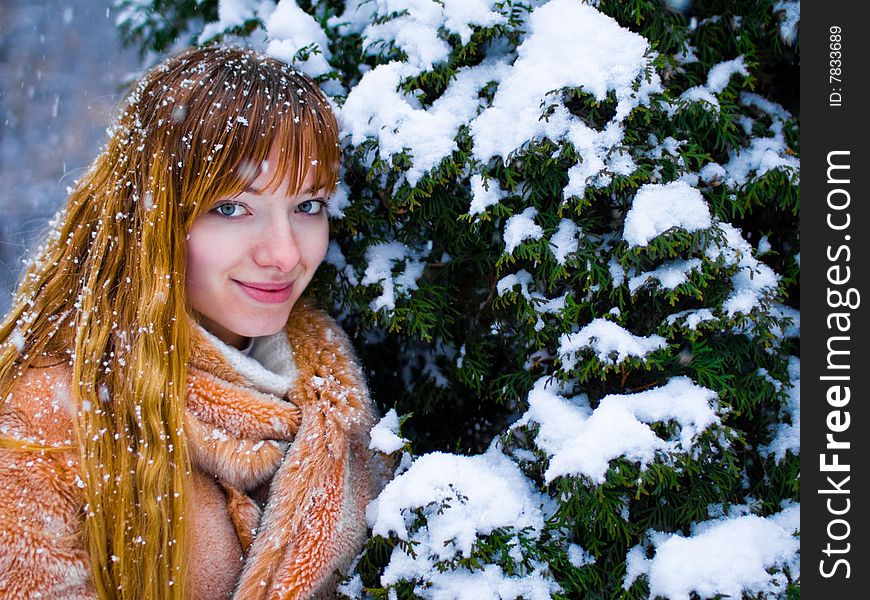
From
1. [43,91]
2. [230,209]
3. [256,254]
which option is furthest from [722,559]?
[43,91]

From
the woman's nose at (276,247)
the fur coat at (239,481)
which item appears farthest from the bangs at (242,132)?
the fur coat at (239,481)

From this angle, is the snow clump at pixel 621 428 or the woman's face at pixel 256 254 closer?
the snow clump at pixel 621 428

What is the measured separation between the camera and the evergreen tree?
1.57 m

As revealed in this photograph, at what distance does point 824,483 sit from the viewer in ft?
5.05

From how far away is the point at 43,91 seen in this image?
7.71 meters

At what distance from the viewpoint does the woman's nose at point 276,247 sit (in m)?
1.87

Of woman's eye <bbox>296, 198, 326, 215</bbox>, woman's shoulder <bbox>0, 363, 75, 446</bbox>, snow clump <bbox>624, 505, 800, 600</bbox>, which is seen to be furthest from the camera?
woman's eye <bbox>296, 198, 326, 215</bbox>

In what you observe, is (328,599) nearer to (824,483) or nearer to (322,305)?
(322,305)

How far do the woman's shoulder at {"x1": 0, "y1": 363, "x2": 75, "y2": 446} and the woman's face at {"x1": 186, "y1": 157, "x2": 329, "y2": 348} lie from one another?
39 centimetres

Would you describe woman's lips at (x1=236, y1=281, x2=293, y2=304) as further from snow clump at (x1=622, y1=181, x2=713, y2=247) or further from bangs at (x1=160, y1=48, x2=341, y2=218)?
snow clump at (x1=622, y1=181, x2=713, y2=247)

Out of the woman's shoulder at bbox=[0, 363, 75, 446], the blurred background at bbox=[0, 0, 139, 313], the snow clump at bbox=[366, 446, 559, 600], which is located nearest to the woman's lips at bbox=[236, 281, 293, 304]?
the woman's shoulder at bbox=[0, 363, 75, 446]

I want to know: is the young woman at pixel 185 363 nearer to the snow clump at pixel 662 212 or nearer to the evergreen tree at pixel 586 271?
the evergreen tree at pixel 586 271

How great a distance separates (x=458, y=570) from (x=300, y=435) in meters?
0.61

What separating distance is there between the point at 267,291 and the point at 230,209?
25 cm
